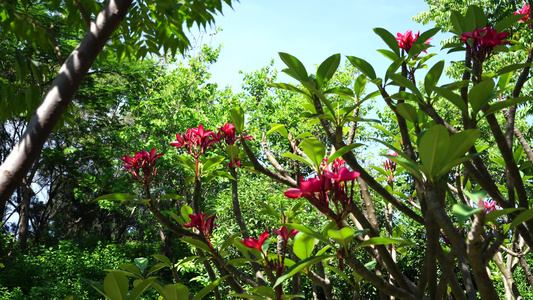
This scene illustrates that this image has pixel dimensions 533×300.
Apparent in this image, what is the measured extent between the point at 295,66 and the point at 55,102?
1.72 feet

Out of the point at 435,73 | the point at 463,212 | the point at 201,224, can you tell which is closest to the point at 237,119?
the point at 201,224

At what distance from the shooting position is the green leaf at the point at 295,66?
2.94ft

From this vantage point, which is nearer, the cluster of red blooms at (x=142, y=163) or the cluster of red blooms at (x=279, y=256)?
the cluster of red blooms at (x=279, y=256)

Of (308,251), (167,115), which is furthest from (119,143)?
(308,251)

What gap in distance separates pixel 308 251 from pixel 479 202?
483 mm

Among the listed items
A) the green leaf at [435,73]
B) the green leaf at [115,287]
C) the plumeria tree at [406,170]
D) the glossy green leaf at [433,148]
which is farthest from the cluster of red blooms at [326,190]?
the green leaf at [115,287]

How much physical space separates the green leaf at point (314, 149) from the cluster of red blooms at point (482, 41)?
1.42 feet

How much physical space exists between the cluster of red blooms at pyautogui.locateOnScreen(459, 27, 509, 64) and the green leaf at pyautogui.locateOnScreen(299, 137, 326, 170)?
17.0 inches

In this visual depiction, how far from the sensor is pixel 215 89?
43.9 feet

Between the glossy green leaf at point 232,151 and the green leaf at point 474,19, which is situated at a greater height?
the green leaf at point 474,19

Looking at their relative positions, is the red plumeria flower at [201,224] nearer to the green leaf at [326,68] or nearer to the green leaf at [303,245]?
the green leaf at [303,245]

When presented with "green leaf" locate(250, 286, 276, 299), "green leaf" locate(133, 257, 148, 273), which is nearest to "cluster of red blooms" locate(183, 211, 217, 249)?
"green leaf" locate(133, 257, 148, 273)

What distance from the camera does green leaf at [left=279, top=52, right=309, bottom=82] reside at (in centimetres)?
90

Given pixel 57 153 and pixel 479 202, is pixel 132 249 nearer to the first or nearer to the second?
pixel 57 153
